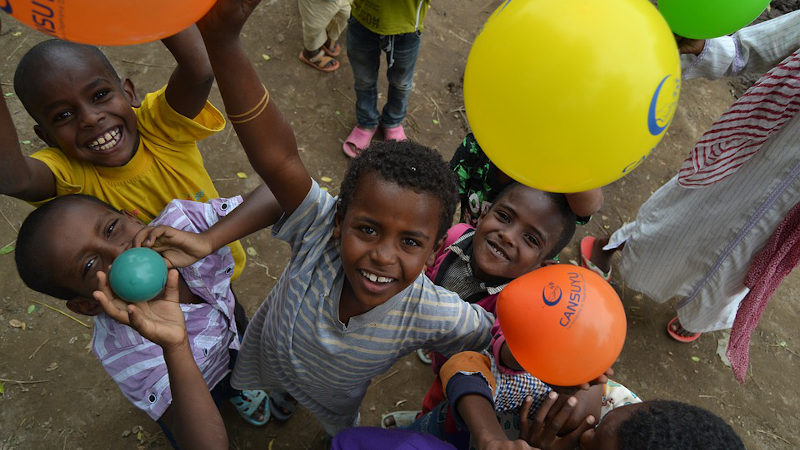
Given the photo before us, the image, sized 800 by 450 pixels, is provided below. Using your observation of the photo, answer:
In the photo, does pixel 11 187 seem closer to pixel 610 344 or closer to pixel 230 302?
pixel 230 302

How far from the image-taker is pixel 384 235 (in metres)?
1.52

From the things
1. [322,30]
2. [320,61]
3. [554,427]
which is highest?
[554,427]

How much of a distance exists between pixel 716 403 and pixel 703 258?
1099mm

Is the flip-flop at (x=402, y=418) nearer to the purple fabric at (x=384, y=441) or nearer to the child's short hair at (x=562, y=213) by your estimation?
the child's short hair at (x=562, y=213)

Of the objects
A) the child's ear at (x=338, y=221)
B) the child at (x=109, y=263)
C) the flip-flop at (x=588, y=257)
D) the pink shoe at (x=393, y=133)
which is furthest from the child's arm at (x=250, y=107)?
the flip-flop at (x=588, y=257)

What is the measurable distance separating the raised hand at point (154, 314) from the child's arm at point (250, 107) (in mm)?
422

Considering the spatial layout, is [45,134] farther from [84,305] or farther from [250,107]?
[250,107]

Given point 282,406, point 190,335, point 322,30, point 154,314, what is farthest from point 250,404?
point 322,30

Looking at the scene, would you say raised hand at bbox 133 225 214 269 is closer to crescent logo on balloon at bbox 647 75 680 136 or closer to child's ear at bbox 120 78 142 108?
child's ear at bbox 120 78 142 108

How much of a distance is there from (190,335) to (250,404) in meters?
0.93

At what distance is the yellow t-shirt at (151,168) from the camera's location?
6.05 ft

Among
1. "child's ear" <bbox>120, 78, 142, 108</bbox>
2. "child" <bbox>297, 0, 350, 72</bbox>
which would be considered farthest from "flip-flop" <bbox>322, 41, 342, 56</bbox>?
"child's ear" <bbox>120, 78, 142, 108</bbox>

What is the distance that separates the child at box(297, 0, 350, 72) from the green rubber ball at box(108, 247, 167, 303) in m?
3.17

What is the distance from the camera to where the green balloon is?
1.70m
